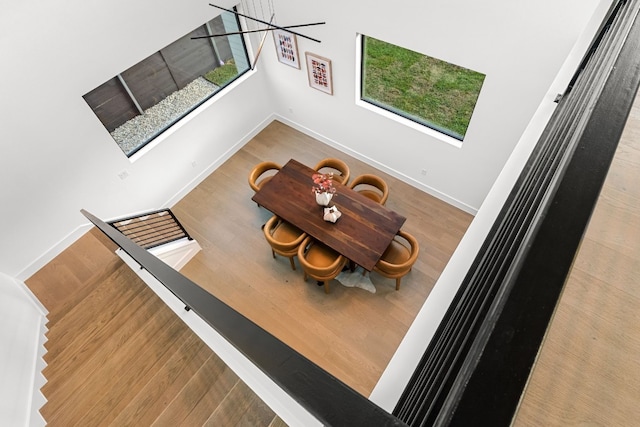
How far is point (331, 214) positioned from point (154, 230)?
7.84 feet

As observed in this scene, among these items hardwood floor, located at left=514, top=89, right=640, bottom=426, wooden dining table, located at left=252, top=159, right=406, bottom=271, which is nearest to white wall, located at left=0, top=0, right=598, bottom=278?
wooden dining table, located at left=252, top=159, right=406, bottom=271

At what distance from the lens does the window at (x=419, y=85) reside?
18.1 feet

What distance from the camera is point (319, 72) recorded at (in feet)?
17.6

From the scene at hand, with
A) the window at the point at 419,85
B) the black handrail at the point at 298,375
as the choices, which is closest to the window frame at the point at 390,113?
the window at the point at 419,85

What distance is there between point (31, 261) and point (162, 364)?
3.08 meters

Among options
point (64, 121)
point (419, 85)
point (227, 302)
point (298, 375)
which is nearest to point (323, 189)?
point (227, 302)

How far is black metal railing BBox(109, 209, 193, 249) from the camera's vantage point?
4398mm

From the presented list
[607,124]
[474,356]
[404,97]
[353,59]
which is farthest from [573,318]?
[404,97]

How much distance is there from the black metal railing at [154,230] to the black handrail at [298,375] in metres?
3.54

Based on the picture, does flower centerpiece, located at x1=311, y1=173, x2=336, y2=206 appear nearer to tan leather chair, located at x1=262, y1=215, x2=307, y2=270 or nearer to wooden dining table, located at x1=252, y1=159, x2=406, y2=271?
wooden dining table, located at x1=252, y1=159, x2=406, y2=271

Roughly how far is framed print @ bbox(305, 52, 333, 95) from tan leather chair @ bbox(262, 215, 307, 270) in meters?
2.24

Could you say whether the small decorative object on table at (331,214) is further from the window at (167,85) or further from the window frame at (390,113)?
the window at (167,85)

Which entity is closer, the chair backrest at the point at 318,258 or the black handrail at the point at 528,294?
the black handrail at the point at 528,294

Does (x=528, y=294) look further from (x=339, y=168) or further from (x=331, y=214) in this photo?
(x=339, y=168)
